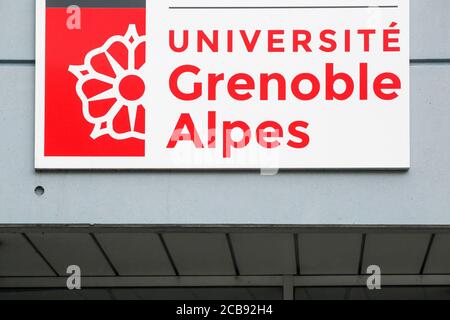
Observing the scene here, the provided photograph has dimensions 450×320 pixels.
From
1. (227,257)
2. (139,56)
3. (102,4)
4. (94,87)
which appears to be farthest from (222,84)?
(227,257)

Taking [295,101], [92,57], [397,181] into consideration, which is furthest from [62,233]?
[397,181]

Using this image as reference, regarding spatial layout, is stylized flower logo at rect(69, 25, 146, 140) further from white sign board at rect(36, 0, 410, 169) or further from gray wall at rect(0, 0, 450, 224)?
gray wall at rect(0, 0, 450, 224)

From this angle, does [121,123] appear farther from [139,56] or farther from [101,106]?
[139,56]

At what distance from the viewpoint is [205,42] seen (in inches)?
296

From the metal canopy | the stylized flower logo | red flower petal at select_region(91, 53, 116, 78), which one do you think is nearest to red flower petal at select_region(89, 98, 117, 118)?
the stylized flower logo

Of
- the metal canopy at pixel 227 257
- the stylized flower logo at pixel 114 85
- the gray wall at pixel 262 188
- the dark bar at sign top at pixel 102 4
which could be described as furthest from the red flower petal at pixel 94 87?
the metal canopy at pixel 227 257

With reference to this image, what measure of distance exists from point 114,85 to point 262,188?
1.22 m

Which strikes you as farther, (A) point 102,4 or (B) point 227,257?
(B) point 227,257

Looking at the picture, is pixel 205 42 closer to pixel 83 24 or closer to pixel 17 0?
pixel 83 24

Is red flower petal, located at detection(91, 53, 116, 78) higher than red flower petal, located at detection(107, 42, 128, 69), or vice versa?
red flower petal, located at detection(107, 42, 128, 69)

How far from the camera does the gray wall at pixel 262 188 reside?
24.2ft

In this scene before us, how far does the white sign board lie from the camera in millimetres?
7391

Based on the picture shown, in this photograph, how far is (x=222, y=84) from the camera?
24.5 ft

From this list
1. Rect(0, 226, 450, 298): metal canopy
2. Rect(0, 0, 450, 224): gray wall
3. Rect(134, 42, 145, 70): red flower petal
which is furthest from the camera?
Rect(0, 226, 450, 298): metal canopy
